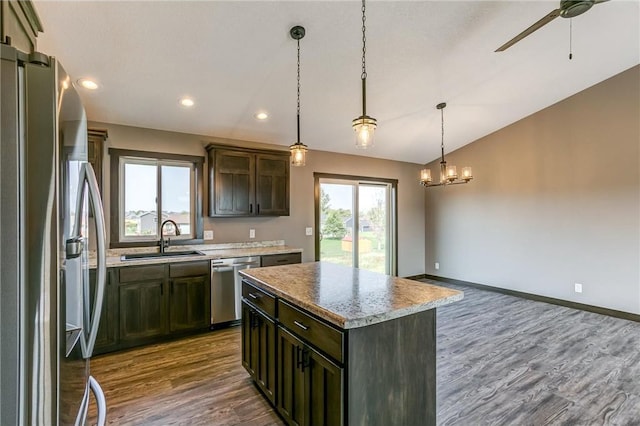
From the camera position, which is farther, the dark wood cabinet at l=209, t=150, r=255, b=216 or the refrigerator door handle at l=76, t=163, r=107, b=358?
the dark wood cabinet at l=209, t=150, r=255, b=216

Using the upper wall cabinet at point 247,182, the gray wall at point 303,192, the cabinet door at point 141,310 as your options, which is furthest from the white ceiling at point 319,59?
the cabinet door at point 141,310

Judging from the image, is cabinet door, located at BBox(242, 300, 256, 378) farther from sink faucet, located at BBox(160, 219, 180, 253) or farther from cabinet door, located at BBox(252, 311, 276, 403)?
sink faucet, located at BBox(160, 219, 180, 253)

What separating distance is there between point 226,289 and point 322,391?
95.0 inches

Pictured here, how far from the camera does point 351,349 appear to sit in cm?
146

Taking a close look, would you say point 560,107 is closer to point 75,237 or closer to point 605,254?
point 605,254

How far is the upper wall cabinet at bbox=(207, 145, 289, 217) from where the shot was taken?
157 inches

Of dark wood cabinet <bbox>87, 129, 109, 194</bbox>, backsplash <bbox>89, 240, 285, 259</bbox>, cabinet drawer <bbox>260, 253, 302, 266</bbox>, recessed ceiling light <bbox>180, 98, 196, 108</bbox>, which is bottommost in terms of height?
cabinet drawer <bbox>260, 253, 302, 266</bbox>

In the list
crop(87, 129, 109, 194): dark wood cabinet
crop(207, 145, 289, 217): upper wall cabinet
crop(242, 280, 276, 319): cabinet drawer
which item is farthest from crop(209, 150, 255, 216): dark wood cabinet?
crop(242, 280, 276, 319): cabinet drawer

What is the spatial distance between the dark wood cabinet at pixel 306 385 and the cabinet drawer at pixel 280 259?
2.01m

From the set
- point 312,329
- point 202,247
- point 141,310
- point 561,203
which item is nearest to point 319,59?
point 312,329

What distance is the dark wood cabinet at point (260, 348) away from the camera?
Result: 212 cm

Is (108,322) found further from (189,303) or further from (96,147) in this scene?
→ (96,147)

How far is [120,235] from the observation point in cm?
373

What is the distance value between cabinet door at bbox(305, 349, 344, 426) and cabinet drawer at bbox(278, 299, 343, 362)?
6 cm
